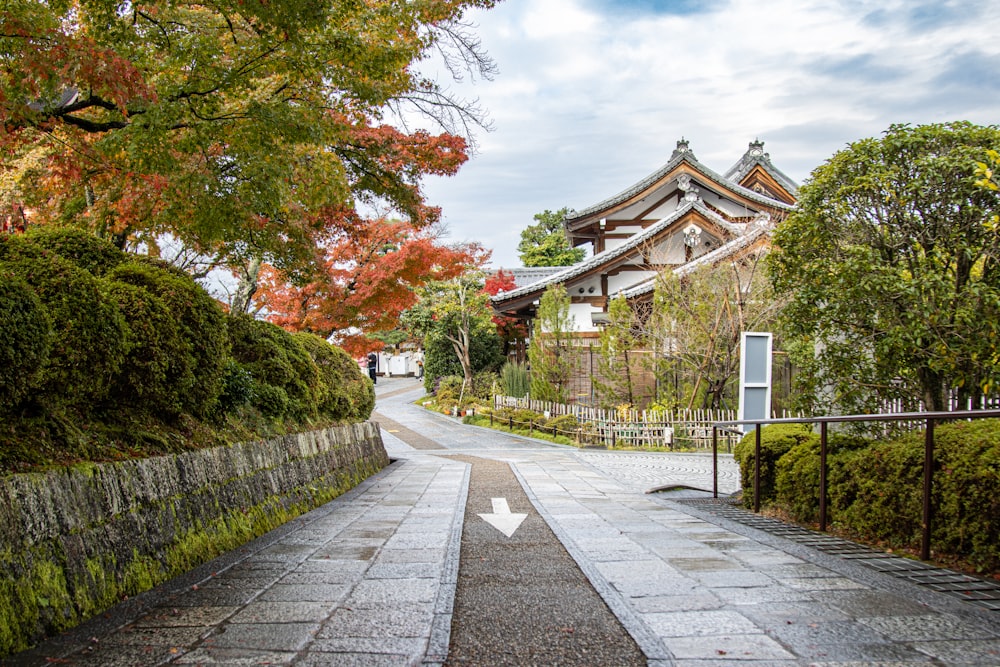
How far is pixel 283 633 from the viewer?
343 centimetres

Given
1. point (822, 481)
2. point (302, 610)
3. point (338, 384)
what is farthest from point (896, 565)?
point (338, 384)

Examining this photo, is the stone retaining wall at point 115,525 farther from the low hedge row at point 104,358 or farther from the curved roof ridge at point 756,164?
the curved roof ridge at point 756,164

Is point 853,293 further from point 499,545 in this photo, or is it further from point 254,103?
point 254,103

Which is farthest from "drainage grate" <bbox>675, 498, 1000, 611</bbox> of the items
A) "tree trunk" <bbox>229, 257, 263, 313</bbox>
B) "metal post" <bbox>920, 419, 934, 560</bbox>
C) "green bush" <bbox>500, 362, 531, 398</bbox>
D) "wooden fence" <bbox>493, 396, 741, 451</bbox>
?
"green bush" <bbox>500, 362, 531, 398</bbox>

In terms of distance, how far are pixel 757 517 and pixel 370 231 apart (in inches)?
387

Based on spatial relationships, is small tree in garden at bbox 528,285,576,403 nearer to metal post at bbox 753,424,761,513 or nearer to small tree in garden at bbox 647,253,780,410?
small tree in garden at bbox 647,253,780,410

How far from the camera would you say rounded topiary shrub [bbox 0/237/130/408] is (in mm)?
4133

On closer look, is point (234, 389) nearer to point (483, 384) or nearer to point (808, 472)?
point (808, 472)

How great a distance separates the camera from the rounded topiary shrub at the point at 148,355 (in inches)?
199

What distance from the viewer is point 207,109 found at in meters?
6.39

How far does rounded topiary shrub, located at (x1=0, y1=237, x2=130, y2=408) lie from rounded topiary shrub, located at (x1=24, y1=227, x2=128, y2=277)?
1.20m

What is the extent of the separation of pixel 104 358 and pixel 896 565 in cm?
532

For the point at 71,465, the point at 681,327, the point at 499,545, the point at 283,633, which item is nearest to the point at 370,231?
the point at 681,327

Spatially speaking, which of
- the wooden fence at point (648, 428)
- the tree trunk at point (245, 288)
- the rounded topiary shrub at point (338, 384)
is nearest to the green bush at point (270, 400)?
the rounded topiary shrub at point (338, 384)
